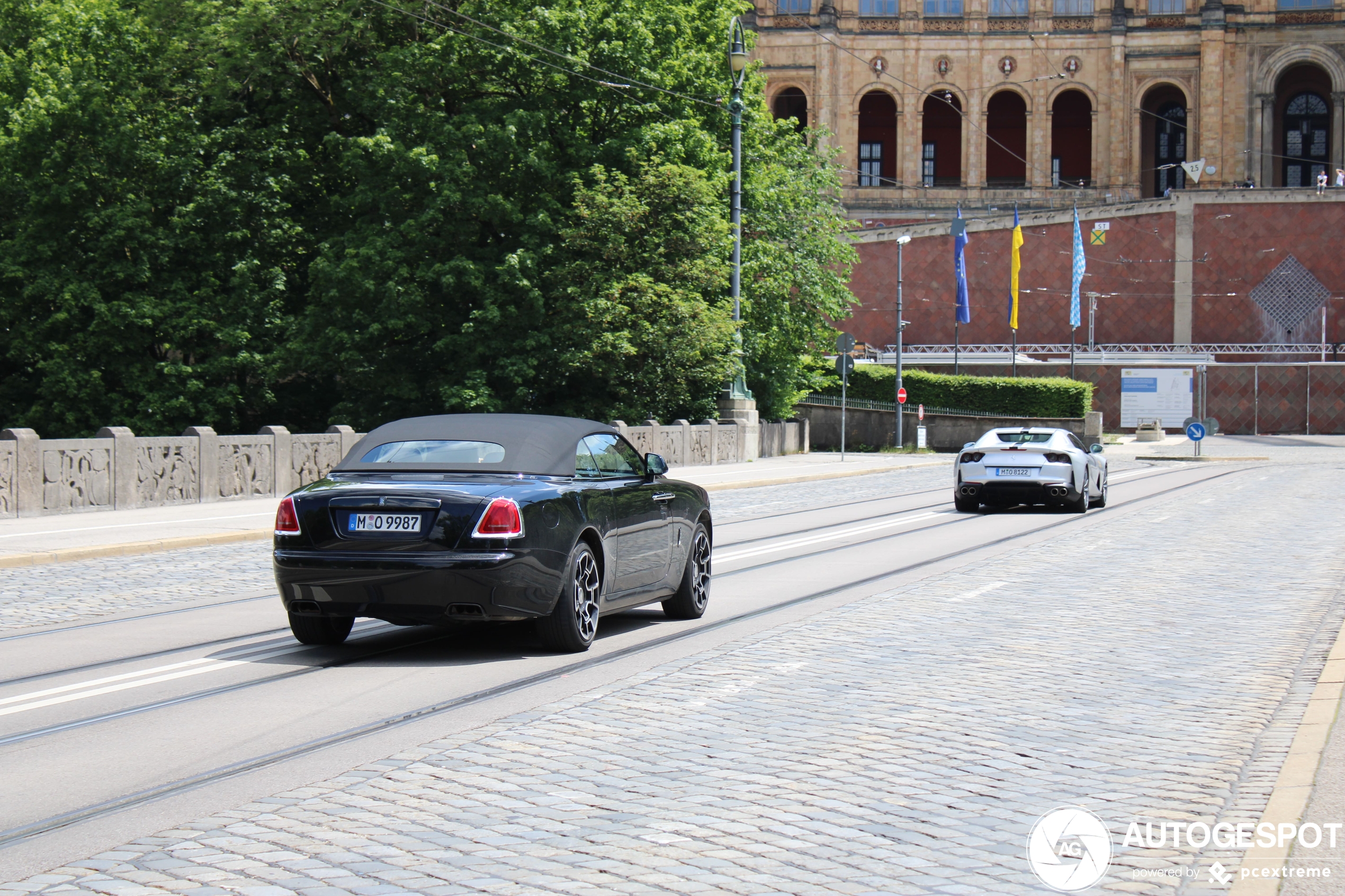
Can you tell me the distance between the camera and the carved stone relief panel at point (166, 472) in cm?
2275

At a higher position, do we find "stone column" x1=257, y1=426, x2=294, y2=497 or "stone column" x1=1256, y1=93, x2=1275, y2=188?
"stone column" x1=1256, y1=93, x2=1275, y2=188

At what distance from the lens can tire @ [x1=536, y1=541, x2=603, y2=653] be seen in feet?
30.1

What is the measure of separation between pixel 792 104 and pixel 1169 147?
81.9ft

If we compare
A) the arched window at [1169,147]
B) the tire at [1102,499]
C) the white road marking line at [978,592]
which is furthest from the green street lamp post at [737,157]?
the arched window at [1169,147]

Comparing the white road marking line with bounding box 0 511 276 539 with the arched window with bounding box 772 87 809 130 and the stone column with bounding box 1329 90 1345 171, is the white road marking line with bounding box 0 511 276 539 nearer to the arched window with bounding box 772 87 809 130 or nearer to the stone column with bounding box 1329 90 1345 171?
the arched window with bounding box 772 87 809 130

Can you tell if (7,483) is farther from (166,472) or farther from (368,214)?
(368,214)

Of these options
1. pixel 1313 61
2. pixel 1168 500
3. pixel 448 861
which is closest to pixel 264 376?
pixel 1168 500

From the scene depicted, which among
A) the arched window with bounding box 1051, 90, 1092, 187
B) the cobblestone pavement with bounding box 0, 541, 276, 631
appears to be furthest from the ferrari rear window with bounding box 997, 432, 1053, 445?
the arched window with bounding box 1051, 90, 1092, 187

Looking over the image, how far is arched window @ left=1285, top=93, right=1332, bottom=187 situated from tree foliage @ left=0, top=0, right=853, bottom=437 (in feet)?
221

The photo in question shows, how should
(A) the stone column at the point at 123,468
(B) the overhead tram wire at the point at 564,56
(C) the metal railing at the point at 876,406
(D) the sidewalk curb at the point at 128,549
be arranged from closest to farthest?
1. (D) the sidewalk curb at the point at 128,549
2. (A) the stone column at the point at 123,468
3. (B) the overhead tram wire at the point at 564,56
4. (C) the metal railing at the point at 876,406

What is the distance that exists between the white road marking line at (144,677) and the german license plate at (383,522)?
45.9 inches

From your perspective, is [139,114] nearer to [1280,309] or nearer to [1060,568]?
[1060,568]

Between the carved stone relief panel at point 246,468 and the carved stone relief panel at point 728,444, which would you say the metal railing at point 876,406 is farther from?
the carved stone relief panel at point 246,468

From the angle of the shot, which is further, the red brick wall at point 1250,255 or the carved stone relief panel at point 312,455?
the red brick wall at point 1250,255
